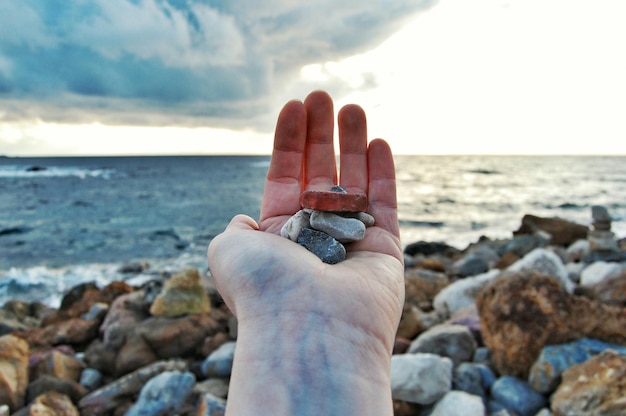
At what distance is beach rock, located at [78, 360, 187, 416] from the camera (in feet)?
14.0

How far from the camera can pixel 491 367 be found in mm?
4164

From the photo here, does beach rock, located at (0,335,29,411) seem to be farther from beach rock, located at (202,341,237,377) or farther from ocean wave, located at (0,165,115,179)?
ocean wave, located at (0,165,115,179)

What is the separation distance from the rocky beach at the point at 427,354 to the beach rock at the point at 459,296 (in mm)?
18

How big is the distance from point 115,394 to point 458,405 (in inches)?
132

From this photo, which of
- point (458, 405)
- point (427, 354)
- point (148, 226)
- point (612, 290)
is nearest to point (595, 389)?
point (458, 405)

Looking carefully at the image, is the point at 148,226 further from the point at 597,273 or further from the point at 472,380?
the point at 472,380

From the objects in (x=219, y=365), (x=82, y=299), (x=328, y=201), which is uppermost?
(x=328, y=201)

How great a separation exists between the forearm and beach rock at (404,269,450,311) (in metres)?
5.41

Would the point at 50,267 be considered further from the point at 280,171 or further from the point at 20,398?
the point at 280,171

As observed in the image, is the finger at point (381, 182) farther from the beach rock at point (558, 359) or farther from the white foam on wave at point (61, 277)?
the white foam on wave at point (61, 277)

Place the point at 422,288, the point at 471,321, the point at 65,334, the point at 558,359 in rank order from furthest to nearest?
1. the point at 422,288
2. the point at 65,334
3. the point at 471,321
4. the point at 558,359

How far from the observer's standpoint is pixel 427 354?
13.1ft

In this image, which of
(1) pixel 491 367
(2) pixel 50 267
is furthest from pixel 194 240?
(1) pixel 491 367

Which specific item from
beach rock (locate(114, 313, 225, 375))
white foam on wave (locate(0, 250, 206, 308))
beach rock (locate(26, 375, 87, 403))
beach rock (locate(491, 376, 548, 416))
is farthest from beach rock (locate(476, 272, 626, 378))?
white foam on wave (locate(0, 250, 206, 308))
